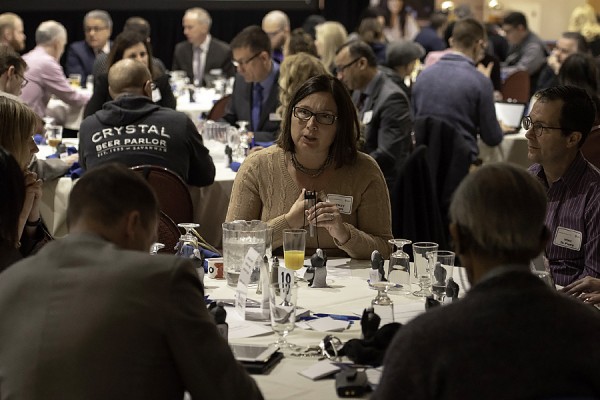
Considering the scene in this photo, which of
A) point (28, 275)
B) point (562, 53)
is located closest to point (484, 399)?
point (28, 275)

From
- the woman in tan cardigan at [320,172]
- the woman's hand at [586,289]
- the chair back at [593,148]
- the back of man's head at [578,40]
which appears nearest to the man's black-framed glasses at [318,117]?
the woman in tan cardigan at [320,172]

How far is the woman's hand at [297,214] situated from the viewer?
3.76 metres

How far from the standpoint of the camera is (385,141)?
21.1ft

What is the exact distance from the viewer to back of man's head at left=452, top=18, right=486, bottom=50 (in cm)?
788

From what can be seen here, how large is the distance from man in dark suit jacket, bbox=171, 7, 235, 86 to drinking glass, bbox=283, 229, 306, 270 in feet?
26.6

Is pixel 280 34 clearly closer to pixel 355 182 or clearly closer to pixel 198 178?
pixel 198 178

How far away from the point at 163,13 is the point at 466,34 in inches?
313

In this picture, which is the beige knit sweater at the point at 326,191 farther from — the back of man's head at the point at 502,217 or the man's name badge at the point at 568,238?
the back of man's head at the point at 502,217

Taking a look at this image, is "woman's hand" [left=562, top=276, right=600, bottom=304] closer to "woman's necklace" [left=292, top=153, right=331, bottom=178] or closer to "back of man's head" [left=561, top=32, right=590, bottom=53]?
"woman's necklace" [left=292, top=153, right=331, bottom=178]

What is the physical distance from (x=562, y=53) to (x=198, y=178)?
6.38 meters

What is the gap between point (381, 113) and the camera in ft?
21.3

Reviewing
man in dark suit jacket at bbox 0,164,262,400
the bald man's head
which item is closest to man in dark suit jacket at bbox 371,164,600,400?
man in dark suit jacket at bbox 0,164,262,400

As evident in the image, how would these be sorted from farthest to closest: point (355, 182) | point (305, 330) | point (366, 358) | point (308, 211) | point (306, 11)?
point (306, 11), point (355, 182), point (308, 211), point (305, 330), point (366, 358)

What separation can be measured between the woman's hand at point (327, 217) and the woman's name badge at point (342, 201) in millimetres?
217
